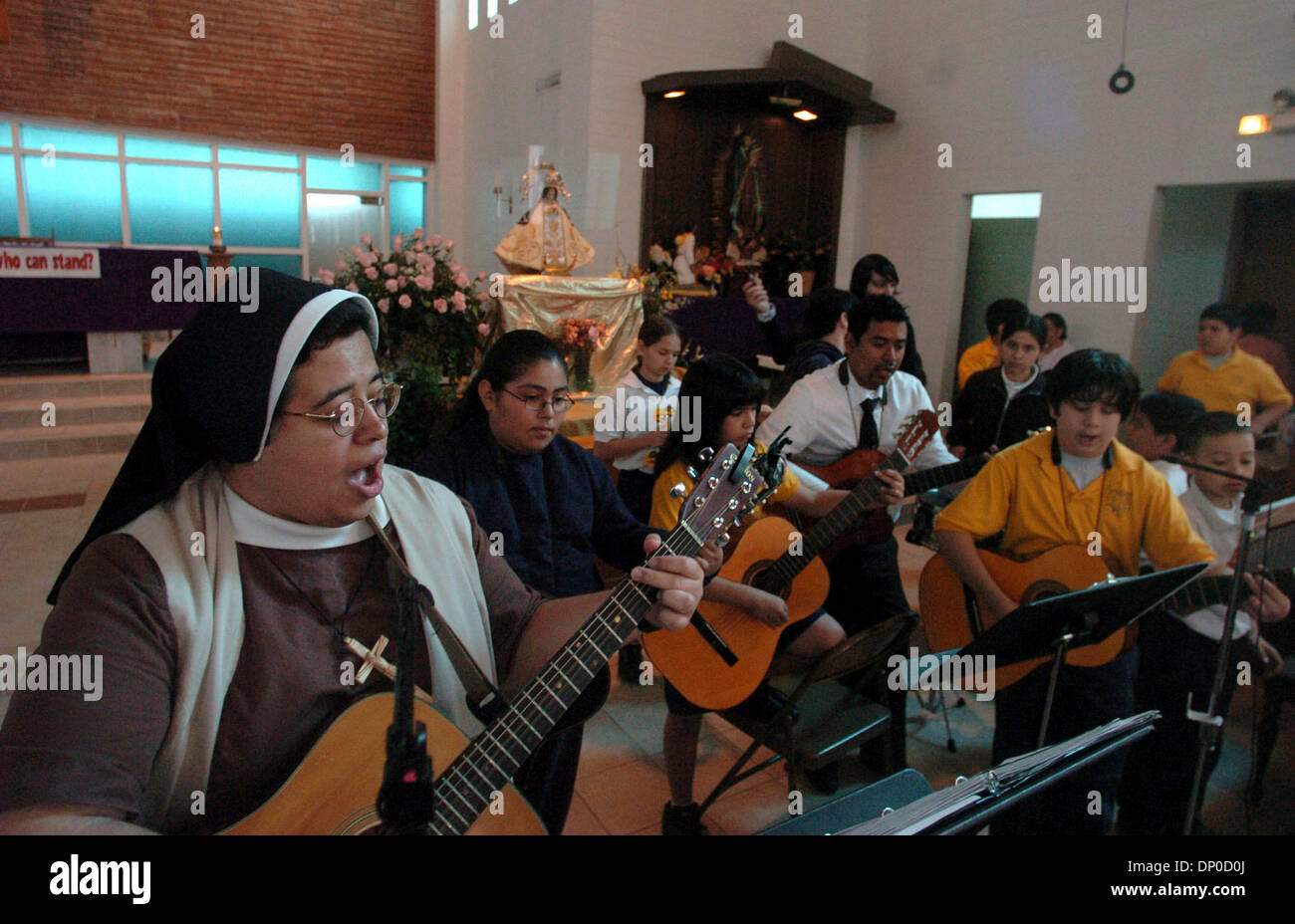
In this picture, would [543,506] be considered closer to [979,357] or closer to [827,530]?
[827,530]

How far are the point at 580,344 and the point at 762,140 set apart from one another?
4949mm

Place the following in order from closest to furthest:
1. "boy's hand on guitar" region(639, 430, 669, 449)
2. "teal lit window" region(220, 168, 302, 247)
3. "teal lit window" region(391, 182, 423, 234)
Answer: "boy's hand on guitar" region(639, 430, 669, 449) < "teal lit window" region(220, 168, 302, 247) < "teal lit window" region(391, 182, 423, 234)

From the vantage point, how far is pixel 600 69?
8.82 m

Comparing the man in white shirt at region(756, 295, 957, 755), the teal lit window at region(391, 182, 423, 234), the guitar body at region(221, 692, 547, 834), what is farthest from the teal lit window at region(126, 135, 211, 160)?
the guitar body at region(221, 692, 547, 834)

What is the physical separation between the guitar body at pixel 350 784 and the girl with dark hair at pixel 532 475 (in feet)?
3.37

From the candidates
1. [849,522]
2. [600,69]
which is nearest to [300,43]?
[600,69]

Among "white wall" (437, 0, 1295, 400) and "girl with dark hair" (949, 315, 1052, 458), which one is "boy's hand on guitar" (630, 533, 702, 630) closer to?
"girl with dark hair" (949, 315, 1052, 458)

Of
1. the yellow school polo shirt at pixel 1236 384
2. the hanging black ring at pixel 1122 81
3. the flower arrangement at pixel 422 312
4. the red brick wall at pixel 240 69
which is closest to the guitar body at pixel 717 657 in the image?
the flower arrangement at pixel 422 312

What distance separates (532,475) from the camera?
249 cm

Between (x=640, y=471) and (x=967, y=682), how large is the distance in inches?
74.4

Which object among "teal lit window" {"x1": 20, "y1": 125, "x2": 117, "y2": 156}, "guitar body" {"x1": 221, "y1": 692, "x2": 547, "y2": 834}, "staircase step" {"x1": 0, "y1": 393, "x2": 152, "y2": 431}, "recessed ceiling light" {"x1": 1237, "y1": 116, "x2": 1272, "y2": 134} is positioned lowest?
"staircase step" {"x1": 0, "y1": 393, "x2": 152, "y2": 431}

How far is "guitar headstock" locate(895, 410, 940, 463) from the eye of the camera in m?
2.95

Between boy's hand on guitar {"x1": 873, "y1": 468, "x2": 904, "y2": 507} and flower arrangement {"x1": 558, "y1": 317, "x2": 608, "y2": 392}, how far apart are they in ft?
12.0

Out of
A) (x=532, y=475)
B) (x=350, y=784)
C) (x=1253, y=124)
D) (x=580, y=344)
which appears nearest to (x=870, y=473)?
(x=532, y=475)
